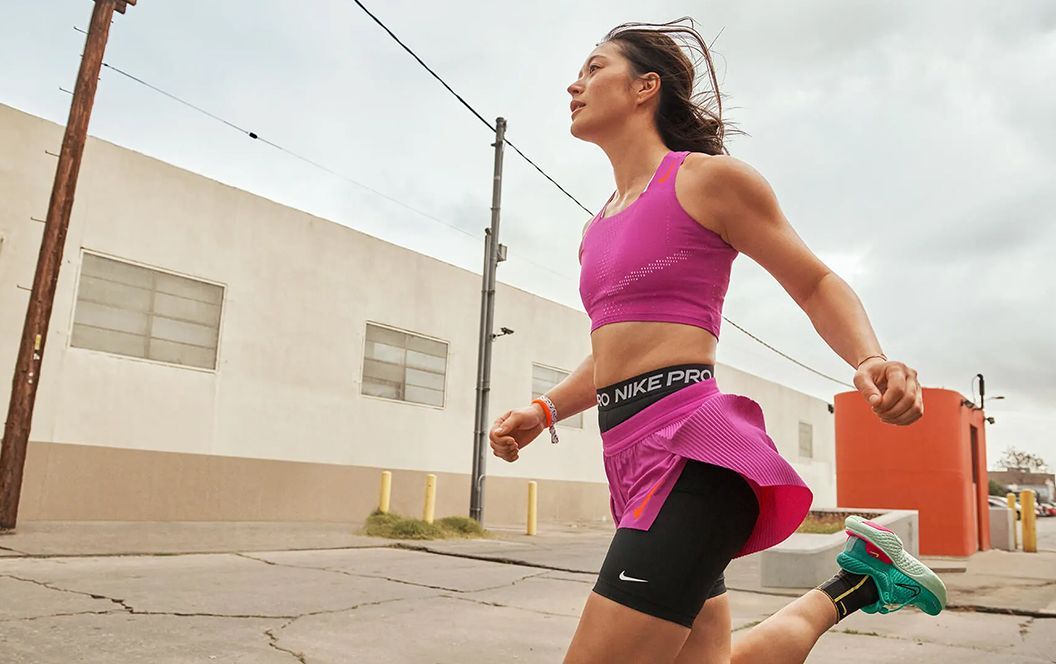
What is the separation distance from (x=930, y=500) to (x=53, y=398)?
1233cm

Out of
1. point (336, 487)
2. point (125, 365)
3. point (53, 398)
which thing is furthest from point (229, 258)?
point (336, 487)

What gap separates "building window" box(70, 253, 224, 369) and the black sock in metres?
10.4

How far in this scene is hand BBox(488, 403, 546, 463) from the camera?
2.15m

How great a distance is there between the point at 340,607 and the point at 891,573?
139 inches

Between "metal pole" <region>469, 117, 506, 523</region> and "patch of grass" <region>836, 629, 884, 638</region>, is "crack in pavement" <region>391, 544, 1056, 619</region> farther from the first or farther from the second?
"metal pole" <region>469, 117, 506, 523</region>

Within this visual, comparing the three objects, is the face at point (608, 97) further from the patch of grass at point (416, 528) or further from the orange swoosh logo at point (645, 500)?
the patch of grass at point (416, 528)

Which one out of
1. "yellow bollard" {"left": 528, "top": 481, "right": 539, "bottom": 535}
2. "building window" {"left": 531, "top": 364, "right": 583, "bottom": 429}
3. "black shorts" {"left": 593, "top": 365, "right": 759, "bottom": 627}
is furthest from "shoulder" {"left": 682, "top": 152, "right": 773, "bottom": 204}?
"building window" {"left": 531, "top": 364, "right": 583, "bottom": 429}

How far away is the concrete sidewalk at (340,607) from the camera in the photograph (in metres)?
3.81

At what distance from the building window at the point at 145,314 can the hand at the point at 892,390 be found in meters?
10.9

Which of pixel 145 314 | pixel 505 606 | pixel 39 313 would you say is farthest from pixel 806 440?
pixel 505 606

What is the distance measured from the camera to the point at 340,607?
4977mm

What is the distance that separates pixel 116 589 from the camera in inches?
205

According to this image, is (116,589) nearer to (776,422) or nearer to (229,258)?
(229,258)

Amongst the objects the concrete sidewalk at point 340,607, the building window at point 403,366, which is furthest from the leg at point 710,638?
the building window at point 403,366
